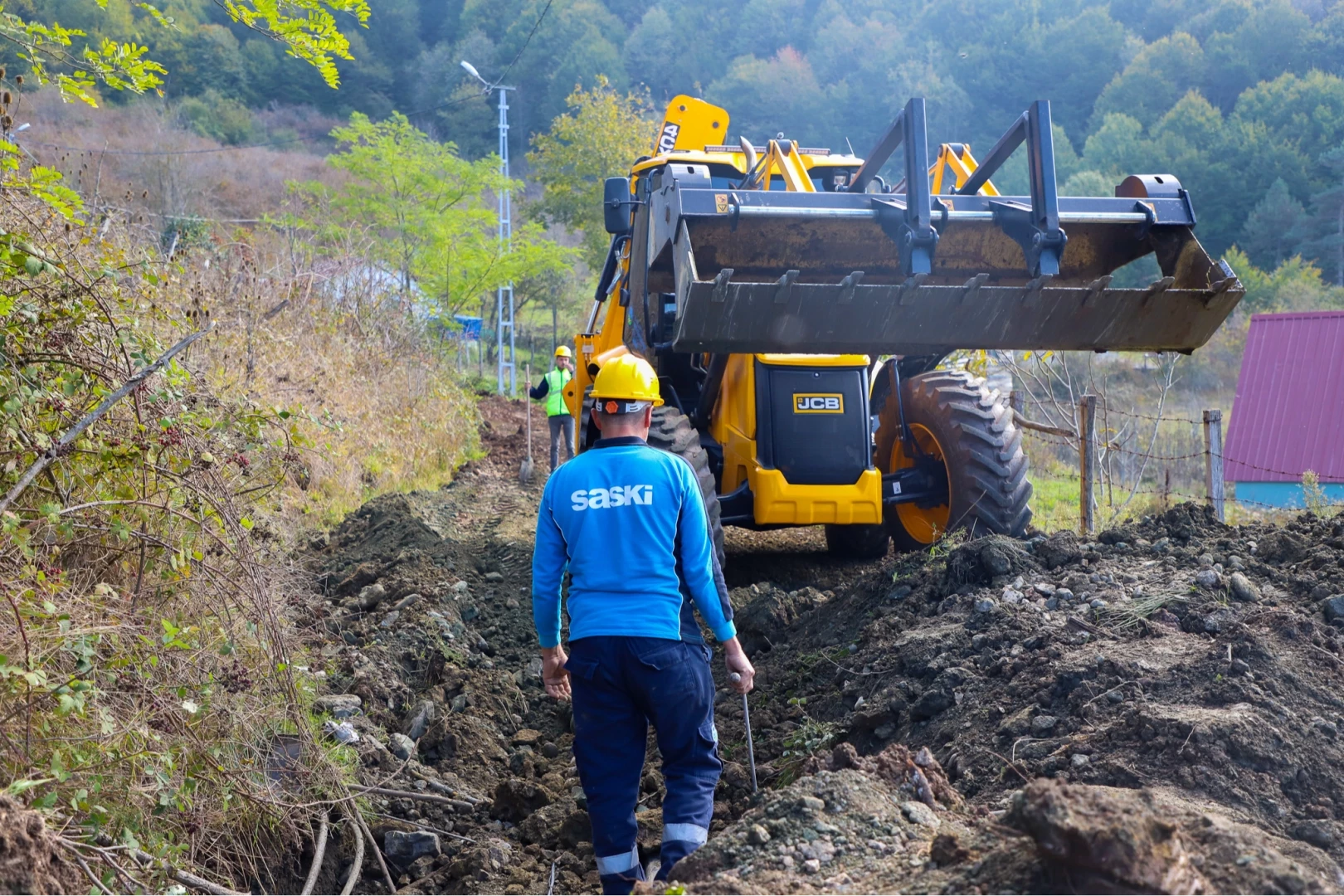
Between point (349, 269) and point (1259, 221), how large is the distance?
40.3 metres

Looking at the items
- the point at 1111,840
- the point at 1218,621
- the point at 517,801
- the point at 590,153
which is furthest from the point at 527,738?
the point at 590,153

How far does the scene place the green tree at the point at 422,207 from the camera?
79.3 ft

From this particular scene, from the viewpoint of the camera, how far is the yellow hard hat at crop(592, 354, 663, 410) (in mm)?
4043

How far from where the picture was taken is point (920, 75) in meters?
66.6

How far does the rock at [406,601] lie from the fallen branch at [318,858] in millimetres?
2715

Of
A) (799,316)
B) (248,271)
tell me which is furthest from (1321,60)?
(799,316)

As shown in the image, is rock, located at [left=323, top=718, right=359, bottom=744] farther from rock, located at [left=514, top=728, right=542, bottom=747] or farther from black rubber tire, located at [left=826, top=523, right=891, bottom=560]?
black rubber tire, located at [left=826, top=523, right=891, bottom=560]

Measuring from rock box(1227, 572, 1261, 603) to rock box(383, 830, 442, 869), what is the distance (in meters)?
3.64

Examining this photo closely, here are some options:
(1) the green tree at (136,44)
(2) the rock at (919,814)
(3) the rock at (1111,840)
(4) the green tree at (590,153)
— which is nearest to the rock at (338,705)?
(1) the green tree at (136,44)

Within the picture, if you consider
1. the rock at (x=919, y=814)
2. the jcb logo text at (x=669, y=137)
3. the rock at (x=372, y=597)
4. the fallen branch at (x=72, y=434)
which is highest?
the jcb logo text at (x=669, y=137)

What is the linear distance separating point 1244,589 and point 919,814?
2.40m

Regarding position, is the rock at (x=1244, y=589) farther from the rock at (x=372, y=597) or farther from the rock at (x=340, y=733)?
the rock at (x=372, y=597)

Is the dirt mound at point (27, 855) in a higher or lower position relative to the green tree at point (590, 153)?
lower

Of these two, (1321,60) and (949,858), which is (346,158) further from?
(1321,60)
